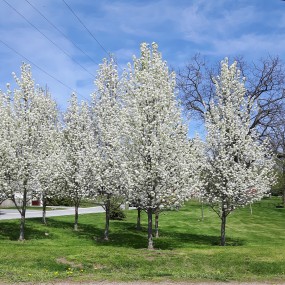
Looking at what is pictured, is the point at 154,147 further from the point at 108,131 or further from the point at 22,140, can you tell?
the point at 22,140

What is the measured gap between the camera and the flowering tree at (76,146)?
87.0 feet

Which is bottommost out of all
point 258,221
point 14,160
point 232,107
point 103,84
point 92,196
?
point 258,221

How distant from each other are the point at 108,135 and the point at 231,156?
778 cm

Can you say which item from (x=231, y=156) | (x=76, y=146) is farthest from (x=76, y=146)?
(x=231, y=156)

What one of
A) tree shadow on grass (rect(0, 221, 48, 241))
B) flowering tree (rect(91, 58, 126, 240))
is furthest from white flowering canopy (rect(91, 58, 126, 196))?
tree shadow on grass (rect(0, 221, 48, 241))

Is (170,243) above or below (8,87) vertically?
below

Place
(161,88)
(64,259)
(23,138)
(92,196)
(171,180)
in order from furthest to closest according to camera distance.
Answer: (92,196), (23,138), (161,88), (171,180), (64,259)

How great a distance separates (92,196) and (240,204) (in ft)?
31.4

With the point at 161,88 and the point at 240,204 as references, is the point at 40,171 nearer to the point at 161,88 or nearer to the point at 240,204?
the point at 161,88

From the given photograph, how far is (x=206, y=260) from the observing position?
17531 millimetres

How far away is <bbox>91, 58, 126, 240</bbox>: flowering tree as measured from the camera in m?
23.2

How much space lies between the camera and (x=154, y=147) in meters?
20.3

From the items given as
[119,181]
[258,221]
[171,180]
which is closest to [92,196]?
[119,181]

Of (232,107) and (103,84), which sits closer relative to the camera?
(232,107)
